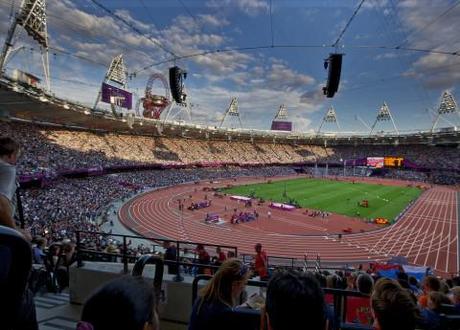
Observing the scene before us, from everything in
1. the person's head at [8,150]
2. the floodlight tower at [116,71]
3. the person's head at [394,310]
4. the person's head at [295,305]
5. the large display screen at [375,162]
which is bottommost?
the large display screen at [375,162]

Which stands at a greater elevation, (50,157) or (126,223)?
(50,157)

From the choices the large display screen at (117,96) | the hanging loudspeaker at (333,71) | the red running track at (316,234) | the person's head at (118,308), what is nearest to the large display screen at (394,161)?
the red running track at (316,234)

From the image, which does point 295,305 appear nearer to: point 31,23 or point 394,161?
point 31,23

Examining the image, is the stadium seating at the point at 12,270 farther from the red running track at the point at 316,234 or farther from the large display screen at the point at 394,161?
the large display screen at the point at 394,161

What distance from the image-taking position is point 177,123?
225ft

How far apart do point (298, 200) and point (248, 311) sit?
42303 mm

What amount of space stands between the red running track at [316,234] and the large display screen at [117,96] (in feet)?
60.9

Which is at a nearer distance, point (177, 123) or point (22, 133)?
point (22, 133)

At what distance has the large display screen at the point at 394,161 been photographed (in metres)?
79.8

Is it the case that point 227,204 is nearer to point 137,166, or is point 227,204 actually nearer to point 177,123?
point 137,166

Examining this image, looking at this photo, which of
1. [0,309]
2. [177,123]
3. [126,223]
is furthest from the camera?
[177,123]

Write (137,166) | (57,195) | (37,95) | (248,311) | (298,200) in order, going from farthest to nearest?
(137,166)
(298,200)
(37,95)
(57,195)
(248,311)

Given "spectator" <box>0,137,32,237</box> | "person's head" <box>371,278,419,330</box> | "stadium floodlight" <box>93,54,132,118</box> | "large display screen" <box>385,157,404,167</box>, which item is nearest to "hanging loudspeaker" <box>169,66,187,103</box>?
"spectator" <box>0,137,32,237</box>

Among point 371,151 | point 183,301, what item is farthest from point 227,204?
point 371,151
